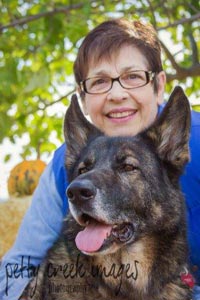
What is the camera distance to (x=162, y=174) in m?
3.86

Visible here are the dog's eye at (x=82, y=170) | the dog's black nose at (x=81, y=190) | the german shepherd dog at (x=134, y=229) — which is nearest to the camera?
the dog's black nose at (x=81, y=190)

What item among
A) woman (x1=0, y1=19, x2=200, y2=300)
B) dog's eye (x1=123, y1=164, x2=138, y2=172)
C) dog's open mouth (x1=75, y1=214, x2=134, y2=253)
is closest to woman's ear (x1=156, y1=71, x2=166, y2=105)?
woman (x1=0, y1=19, x2=200, y2=300)

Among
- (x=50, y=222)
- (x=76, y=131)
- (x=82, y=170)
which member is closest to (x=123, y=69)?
(x=76, y=131)

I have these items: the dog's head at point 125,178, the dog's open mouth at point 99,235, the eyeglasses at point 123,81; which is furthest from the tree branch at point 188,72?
the dog's open mouth at point 99,235

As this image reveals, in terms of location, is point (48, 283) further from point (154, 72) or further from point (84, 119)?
point (154, 72)

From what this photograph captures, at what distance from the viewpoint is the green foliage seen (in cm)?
660

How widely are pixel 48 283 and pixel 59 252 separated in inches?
7.9

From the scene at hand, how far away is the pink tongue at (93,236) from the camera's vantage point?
3504 mm

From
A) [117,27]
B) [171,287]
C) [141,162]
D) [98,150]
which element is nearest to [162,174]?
[141,162]

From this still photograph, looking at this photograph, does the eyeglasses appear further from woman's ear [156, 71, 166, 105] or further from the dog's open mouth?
the dog's open mouth

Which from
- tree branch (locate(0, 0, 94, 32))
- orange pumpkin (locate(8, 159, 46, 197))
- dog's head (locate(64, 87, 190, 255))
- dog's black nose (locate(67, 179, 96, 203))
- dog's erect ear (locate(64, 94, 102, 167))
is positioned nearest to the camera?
dog's black nose (locate(67, 179, 96, 203))

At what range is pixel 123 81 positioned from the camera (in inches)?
175

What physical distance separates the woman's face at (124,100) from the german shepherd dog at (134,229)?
442 millimetres

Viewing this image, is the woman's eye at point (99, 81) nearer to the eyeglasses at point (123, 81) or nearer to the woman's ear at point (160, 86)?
the eyeglasses at point (123, 81)
